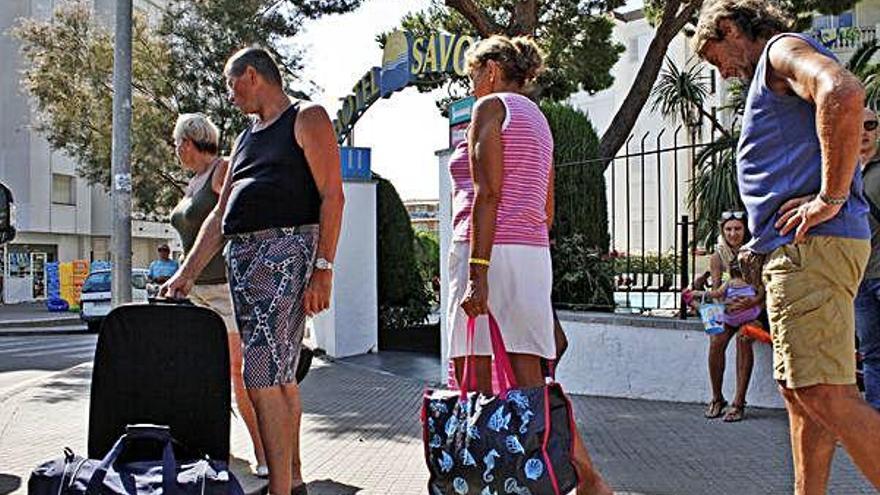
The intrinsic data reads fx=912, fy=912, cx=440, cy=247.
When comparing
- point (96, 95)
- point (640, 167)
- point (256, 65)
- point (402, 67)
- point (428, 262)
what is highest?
point (96, 95)

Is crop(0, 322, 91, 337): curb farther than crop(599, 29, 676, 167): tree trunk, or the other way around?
crop(0, 322, 91, 337): curb

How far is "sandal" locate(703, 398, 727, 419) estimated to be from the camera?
21.7 ft

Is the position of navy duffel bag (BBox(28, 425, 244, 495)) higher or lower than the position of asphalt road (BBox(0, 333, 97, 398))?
higher

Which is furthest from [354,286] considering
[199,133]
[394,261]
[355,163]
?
[199,133]

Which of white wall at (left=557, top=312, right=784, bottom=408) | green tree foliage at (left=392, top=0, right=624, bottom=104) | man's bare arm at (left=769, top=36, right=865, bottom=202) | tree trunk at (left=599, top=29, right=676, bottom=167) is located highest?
green tree foliage at (left=392, top=0, right=624, bottom=104)

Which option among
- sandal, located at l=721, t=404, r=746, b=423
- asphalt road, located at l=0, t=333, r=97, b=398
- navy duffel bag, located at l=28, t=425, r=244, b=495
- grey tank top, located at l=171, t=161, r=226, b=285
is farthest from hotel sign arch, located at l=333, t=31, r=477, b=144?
navy duffel bag, located at l=28, t=425, r=244, b=495

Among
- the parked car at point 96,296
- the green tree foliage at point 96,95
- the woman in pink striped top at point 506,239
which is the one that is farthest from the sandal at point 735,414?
the green tree foliage at point 96,95

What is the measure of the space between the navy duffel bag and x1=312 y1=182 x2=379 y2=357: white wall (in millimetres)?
8435

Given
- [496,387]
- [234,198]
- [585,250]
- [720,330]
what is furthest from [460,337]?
[585,250]

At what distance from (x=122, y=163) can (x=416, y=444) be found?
3.62 metres

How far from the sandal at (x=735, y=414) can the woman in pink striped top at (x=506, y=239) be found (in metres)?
2.85

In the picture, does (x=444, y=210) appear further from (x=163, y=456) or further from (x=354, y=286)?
(x=163, y=456)

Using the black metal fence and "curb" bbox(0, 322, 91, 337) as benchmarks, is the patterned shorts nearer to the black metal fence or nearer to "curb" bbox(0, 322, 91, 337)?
the black metal fence

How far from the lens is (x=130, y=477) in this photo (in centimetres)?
307
